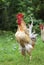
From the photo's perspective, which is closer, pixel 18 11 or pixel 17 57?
pixel 17 57

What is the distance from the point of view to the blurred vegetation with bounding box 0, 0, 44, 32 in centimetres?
1360

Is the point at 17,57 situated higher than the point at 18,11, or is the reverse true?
A: the point at 17,57

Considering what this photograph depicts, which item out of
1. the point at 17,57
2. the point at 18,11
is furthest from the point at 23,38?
the point at 18,11

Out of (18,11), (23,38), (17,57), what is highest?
(23,38)

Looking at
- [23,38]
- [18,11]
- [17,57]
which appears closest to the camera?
[23,38]

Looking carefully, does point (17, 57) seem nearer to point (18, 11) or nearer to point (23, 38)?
point (23, 38)

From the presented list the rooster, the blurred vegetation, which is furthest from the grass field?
the blurred vegetation

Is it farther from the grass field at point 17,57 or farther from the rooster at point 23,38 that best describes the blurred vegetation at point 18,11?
the rooster at point 23,38

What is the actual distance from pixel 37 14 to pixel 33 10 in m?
0.35

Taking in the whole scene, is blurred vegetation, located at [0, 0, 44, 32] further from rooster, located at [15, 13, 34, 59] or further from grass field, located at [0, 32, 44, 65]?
rooster, located at [15, 13, 34, 59]

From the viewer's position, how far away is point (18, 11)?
46.0ft

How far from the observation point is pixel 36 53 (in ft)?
27.2

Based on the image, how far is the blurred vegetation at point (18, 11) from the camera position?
44.6 feet

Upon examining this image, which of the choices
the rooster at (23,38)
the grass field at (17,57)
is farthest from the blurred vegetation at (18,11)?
the rooster at (23,38)
